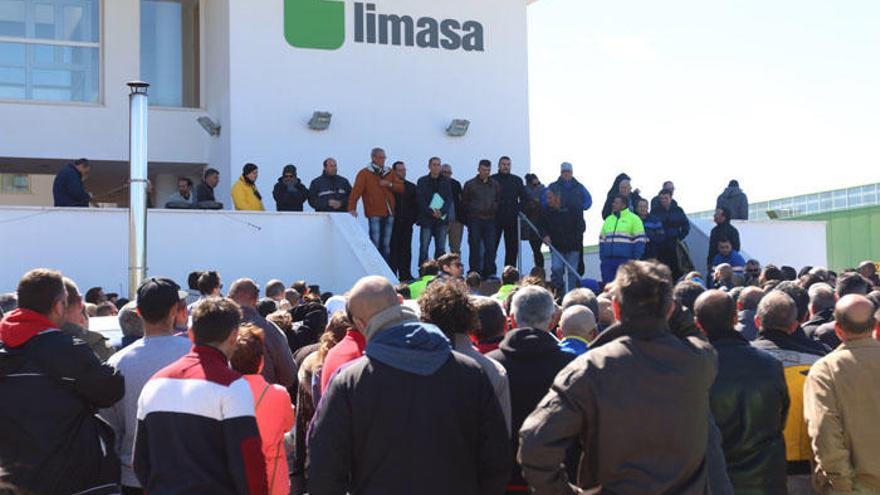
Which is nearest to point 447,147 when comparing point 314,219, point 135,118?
point 314,219

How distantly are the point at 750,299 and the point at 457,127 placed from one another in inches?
516

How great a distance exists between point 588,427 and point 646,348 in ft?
1.18

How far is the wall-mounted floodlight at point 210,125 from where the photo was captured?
765 inches

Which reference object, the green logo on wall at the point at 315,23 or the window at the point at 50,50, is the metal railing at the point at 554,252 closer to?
the green logo on wall at the point at 315,23

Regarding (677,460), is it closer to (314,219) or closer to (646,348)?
(646,348)

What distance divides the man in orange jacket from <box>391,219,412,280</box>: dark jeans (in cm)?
17

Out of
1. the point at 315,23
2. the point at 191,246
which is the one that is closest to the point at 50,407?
the point at 191,246

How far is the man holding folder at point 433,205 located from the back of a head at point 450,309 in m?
10.7

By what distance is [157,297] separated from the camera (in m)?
4.96

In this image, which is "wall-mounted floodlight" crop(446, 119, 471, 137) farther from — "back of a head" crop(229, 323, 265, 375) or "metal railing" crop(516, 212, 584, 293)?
"back of a head" crop(229, 323, 265, 375)

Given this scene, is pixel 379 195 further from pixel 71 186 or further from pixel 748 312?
pixel 748 312

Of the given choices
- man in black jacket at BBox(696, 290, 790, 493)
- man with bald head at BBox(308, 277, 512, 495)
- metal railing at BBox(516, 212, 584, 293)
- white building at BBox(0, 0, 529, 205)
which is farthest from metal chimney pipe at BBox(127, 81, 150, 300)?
man with bald head at BBox(308, 277, 512, 495)

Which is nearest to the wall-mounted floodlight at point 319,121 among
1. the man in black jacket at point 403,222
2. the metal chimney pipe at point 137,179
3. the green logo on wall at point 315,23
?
the green logo on wall at point 315,23

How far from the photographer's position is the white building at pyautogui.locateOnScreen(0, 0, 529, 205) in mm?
19062
